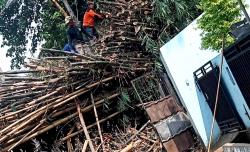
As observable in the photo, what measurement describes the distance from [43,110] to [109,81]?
196cm

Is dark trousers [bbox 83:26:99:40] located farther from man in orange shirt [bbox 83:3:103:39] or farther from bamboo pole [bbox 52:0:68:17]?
bamboo pole [bbox 52:0:68:17]

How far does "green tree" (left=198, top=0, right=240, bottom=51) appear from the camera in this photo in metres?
6.79

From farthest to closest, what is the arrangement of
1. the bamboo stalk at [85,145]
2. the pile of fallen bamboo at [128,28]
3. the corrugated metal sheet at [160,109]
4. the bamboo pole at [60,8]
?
the bamboo pole at [60,8]
the pile of fallen bamboo at [128,28]
the bamboo stalk at [85,145]
the corrugated metal sheet at [160,109]

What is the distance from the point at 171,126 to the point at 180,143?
44 cm

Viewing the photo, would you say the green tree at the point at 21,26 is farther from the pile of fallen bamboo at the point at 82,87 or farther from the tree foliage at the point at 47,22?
the pile of fallen bamboo at the point at 82,87

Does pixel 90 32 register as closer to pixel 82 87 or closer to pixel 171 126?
pixel 82 87

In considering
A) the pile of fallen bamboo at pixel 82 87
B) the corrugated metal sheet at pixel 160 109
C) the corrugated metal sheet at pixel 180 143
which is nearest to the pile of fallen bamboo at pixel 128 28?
the pile of fallen bamboo at pixel 82 87

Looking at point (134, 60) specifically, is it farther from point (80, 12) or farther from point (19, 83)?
point (80, 12)

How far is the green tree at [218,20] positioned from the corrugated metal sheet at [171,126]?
273 cm

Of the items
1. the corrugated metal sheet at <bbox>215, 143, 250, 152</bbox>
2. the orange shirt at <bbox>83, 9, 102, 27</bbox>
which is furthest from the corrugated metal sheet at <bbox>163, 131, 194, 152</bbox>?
the orange shirt at <bbox>83, 9, 102, 27</bbox>

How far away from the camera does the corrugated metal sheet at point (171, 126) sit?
9.31 meters

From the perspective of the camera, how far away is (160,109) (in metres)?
9.57

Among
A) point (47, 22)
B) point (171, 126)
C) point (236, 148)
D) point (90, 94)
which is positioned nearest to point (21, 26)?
point (47, 22)

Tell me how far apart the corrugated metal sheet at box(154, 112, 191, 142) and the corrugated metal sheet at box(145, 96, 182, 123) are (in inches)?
4.8
